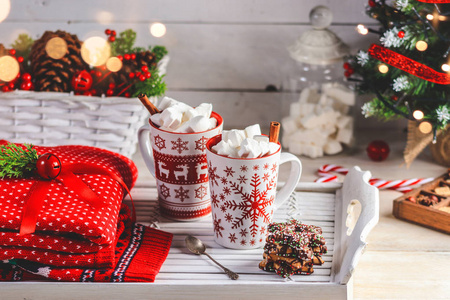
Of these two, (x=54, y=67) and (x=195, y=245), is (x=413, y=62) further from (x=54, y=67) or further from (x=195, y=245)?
(x=54, y=67)

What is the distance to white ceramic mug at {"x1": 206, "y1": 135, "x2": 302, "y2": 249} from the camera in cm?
79

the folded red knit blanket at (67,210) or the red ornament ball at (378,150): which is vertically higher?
the folded red knit blanket at (67,210)

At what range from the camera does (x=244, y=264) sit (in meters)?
0.81

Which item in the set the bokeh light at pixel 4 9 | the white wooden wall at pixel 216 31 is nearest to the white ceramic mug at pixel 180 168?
the white wooden wall at pixel 216 31

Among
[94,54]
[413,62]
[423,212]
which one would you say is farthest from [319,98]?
[94,54]

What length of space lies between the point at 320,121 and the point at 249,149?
55 cm

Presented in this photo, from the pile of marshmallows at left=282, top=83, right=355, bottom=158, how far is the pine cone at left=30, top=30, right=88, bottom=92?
0.50 meters

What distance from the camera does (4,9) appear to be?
56.6 inches

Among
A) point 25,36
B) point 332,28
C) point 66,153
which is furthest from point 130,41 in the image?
point 332,28

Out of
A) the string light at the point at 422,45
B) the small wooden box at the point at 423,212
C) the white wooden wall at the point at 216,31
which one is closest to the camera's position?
the small wooden box at the point at 423,212

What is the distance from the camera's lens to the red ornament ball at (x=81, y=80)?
1.12 m

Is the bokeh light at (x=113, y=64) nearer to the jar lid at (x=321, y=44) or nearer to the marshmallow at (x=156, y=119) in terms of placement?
the marshmallow at (x=156, y=119)

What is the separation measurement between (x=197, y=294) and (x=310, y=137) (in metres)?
0.65

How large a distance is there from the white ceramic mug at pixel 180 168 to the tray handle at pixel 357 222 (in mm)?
225
